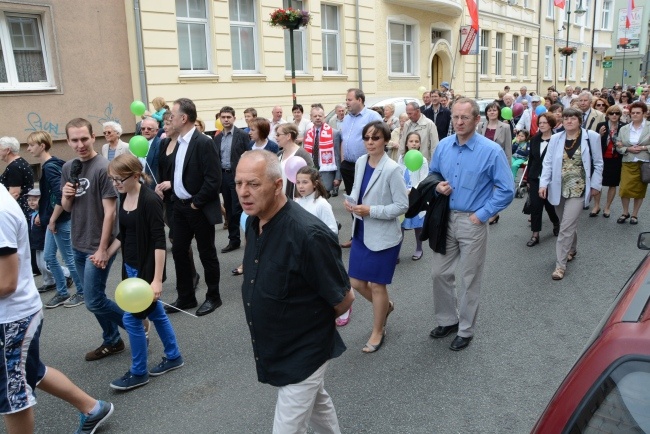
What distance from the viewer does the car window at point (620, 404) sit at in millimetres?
1378

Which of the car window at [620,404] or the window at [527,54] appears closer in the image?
the car window at [620,404]

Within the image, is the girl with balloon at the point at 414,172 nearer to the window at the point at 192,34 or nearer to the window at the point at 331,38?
the window at the point at 192,34

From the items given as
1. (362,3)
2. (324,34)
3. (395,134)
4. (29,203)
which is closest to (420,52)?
(362,3)

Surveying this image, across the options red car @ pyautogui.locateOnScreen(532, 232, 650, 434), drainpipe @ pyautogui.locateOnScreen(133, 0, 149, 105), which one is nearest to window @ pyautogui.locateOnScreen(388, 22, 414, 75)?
drainpipe @ pyautogui.locateOnScreen(133, 0, 149, 105)

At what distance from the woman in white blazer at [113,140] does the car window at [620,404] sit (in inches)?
252

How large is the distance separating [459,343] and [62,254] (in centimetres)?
420

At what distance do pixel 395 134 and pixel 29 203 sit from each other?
6.03 meters

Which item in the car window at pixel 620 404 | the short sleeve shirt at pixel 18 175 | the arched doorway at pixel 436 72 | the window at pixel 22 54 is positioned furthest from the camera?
the arched doorway at pixel 436 72

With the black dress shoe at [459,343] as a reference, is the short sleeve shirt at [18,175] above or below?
above

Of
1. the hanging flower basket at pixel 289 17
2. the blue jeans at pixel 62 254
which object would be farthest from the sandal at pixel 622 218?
the hanging flower basket at pixel 289 17

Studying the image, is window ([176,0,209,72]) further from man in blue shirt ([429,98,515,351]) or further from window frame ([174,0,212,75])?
man in blue shirt ([429,98,515,351])

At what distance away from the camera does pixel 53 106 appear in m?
11.2

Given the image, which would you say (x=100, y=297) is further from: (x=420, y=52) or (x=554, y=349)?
(x=420, y=52)

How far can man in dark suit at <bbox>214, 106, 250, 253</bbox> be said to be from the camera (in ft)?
23.9
